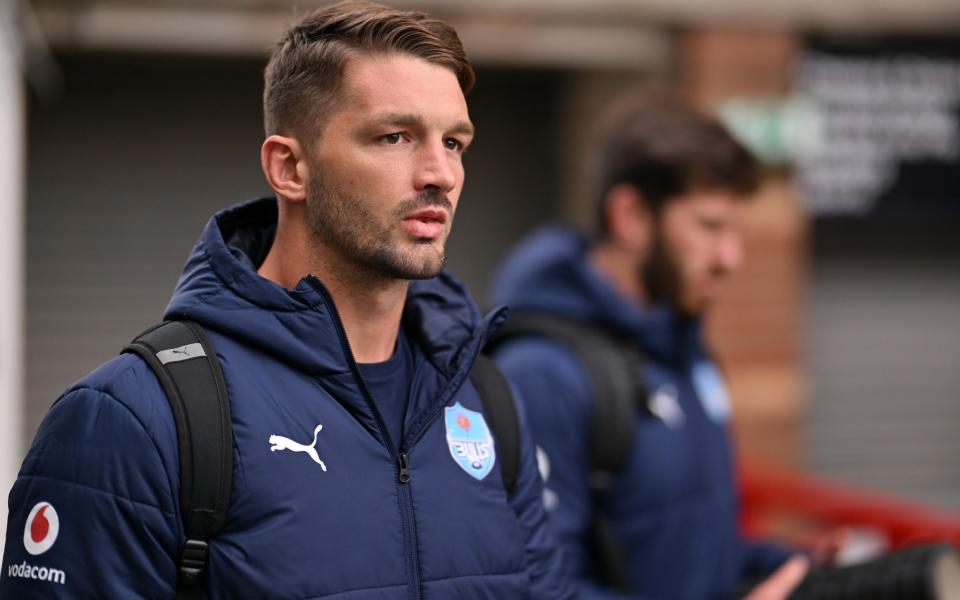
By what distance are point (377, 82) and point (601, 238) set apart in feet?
5.92

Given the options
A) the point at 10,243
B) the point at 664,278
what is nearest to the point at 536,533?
the point at 664,278

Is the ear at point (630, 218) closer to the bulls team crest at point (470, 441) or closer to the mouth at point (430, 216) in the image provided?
the bulls team crest at point (470, 441)

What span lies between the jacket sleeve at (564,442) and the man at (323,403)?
75cm

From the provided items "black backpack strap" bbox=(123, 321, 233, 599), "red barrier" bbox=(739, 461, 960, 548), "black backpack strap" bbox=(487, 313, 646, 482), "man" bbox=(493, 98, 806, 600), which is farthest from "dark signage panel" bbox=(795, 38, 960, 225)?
"black backpack strap" bbox=(123, 321, 233, 599)

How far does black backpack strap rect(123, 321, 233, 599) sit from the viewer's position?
191cm

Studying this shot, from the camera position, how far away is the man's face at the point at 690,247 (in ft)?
11.8

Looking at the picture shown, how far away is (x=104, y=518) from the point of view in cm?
190

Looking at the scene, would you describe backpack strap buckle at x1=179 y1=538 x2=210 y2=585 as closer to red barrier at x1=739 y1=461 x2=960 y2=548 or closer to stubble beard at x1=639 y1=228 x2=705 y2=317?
stubble beard at x1=639 y1=228 x2=705 y2=317

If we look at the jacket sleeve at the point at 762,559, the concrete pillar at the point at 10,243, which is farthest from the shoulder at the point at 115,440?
the concrete pillar at the point at 10,243

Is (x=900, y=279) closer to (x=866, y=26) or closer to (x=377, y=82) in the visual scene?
(x=866, y=26)

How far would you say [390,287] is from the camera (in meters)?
2.23

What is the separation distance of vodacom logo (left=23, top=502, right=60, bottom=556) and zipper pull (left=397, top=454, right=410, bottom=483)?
564 mm

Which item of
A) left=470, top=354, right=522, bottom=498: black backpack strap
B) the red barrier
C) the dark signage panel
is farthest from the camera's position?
the dark signage panel

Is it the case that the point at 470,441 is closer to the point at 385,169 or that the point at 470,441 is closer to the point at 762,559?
the point at 385,169
